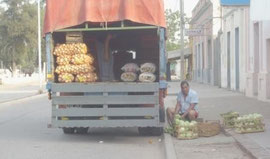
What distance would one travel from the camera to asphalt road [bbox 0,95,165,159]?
10.1 metres

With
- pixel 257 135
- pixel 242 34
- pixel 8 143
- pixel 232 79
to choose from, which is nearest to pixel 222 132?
pixel 257 135

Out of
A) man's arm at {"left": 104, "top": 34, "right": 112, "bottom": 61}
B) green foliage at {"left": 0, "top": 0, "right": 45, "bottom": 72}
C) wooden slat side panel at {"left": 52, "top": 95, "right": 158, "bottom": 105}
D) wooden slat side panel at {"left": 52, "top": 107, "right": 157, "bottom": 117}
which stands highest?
green foliage at {"left": 0, "top": 0, "right": 45, "bottom": 72}

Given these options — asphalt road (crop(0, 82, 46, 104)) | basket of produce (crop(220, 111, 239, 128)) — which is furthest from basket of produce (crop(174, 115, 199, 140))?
asphalt road (crop(0, 82, 46, 104))

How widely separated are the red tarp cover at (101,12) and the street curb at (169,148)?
2.52 m

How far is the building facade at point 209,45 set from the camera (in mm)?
37812

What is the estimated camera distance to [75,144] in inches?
456

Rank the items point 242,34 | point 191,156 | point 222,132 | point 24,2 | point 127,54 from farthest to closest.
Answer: point 24,2
point 242,34
point 127,54
point 222,132
point 191,156

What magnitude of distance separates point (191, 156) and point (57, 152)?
2.71m

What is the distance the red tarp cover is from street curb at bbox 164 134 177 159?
2.52 meters

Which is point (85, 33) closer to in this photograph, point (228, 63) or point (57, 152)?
point (57, 152)

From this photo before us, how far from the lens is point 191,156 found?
9594mm

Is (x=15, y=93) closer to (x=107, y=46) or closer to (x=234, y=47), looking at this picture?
(x=234, y=47)

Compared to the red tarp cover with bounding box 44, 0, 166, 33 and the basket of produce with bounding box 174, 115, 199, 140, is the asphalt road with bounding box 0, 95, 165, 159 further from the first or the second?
the red tarp cover with bounding box 44, 0, 166, 33

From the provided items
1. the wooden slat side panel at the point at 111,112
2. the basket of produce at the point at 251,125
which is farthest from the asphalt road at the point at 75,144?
the basket of produce at the point at 251,125
